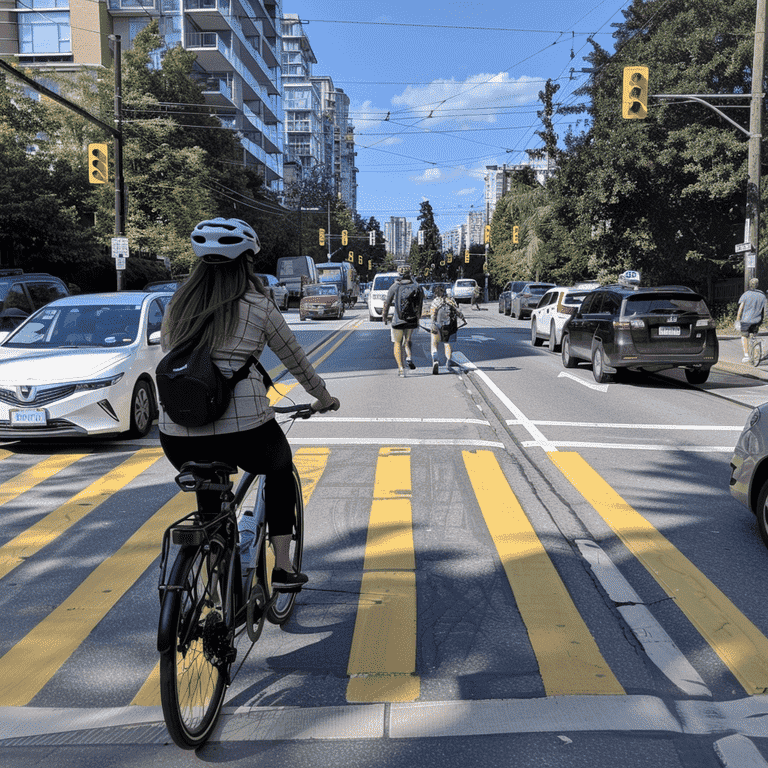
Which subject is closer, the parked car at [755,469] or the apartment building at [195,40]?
the parked car at [755,469]

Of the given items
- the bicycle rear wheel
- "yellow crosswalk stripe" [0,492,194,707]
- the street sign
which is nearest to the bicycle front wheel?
the bicycle rear wheel

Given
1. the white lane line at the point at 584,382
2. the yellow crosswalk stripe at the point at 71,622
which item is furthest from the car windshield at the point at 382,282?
the yellow crosswalk stripe at the point at 71,622

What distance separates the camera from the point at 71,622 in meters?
4.50

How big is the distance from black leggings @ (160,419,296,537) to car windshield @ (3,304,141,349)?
6.67 metres

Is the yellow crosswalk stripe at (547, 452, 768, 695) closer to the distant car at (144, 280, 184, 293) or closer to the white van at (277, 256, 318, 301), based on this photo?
the distant car at (144, 280, 184, 293)

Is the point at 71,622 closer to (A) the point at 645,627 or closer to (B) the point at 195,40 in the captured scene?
(A) the point at 645,627

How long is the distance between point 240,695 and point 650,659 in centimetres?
180

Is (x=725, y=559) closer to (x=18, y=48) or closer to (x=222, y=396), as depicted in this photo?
(x=222, y=396)

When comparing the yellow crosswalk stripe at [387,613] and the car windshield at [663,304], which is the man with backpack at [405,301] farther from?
the yellow crosswalk stripe at [387,613]

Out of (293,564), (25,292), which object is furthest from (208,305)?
(25,292)

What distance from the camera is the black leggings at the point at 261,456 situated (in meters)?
3.45

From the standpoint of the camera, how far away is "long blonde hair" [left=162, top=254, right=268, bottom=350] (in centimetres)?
335

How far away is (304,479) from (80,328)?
4.08 metres

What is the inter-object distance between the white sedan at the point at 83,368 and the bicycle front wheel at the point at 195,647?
6.02m
